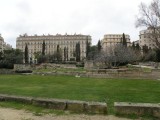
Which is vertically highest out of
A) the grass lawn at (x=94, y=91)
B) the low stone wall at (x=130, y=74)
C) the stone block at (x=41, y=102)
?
the low stone wall at (x=130, y=74)

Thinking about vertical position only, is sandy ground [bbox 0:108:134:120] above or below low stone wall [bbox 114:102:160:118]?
below

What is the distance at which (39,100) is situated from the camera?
1100cm

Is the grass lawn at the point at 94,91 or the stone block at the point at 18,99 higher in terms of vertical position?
the stone block at the point at 18,99

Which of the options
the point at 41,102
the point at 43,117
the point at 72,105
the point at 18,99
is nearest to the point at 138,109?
the point at 72,105

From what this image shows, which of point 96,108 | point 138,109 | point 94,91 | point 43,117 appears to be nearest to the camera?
point 43,117

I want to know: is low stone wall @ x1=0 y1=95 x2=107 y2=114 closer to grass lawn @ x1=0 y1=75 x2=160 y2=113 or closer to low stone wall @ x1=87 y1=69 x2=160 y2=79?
grass lawn @ x1=0 y1=75 x2=160 y2=113

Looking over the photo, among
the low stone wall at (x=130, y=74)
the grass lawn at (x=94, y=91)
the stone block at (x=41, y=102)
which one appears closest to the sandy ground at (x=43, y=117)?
the grass lawn at (x=94, y=91)

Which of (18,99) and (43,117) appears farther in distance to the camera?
(18,99)

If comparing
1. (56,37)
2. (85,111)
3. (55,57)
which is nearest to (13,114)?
(85,111)

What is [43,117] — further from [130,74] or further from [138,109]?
[130,74]

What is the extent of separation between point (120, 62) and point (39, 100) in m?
57.7

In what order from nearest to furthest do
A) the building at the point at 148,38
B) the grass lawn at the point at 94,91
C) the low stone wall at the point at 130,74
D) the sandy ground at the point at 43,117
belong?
the sandy ground at the point at 43,117 < the grass lawn at the point at 94,91 < the low stone wall at the point at 130,74 < the building at the point at 148,38

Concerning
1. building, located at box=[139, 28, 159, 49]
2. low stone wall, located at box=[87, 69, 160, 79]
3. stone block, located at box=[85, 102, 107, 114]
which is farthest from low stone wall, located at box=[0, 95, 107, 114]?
building, located at box=[139, 28, 159, 49]

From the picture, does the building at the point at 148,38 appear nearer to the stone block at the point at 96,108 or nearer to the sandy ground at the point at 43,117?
the stone block at the point at 96,108
